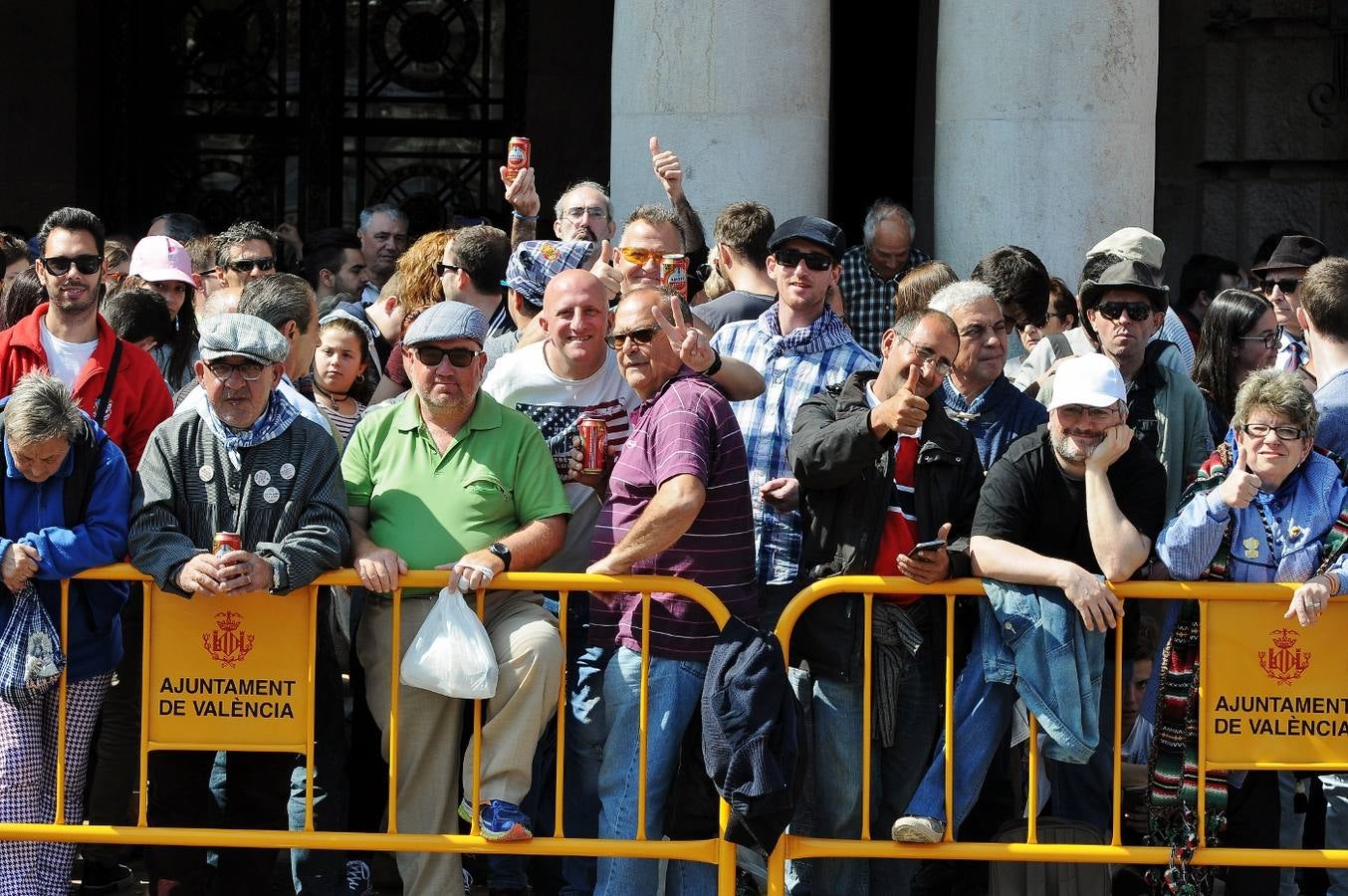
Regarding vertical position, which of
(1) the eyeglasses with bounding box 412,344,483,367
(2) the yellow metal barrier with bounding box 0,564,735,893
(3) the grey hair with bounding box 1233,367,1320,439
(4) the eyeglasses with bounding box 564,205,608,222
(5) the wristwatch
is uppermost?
(4) the eyeglasses with bounding box 564,205,608,222

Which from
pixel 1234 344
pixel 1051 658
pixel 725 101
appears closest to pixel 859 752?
pixel 1051 658

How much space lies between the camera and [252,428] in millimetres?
6117

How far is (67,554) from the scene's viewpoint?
5980 millimetres

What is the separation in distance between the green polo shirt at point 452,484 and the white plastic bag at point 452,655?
0.81 ft

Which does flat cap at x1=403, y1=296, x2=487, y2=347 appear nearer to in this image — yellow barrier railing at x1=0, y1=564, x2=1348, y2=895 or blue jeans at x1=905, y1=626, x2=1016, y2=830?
yellow barrier railing at x1=0, y1=564, x2=1348, y2=895

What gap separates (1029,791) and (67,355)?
3733 millimetres

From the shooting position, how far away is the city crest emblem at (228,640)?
605cm

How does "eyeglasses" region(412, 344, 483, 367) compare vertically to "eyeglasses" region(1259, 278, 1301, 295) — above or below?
below

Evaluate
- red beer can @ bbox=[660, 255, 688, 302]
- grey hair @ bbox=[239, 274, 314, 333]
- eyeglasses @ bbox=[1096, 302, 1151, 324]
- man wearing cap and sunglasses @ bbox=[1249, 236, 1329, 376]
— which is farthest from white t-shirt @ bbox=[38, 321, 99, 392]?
man wearing cap and sunglasses @ bbox=[1249, 236, 1329, 376]

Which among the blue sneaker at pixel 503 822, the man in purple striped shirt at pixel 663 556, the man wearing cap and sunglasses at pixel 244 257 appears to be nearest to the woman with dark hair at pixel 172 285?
the man wearing cap and sunglasses at pixel 244 257

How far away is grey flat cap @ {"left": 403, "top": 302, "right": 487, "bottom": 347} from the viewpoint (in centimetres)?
622

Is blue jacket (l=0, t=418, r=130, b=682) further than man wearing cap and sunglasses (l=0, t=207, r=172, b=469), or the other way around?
man wearing cap and sunglasses (l=0, t=207, r=172, b=469)

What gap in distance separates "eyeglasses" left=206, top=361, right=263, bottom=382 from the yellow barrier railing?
2.19 feet

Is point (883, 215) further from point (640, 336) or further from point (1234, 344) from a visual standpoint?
point (640, 336)
